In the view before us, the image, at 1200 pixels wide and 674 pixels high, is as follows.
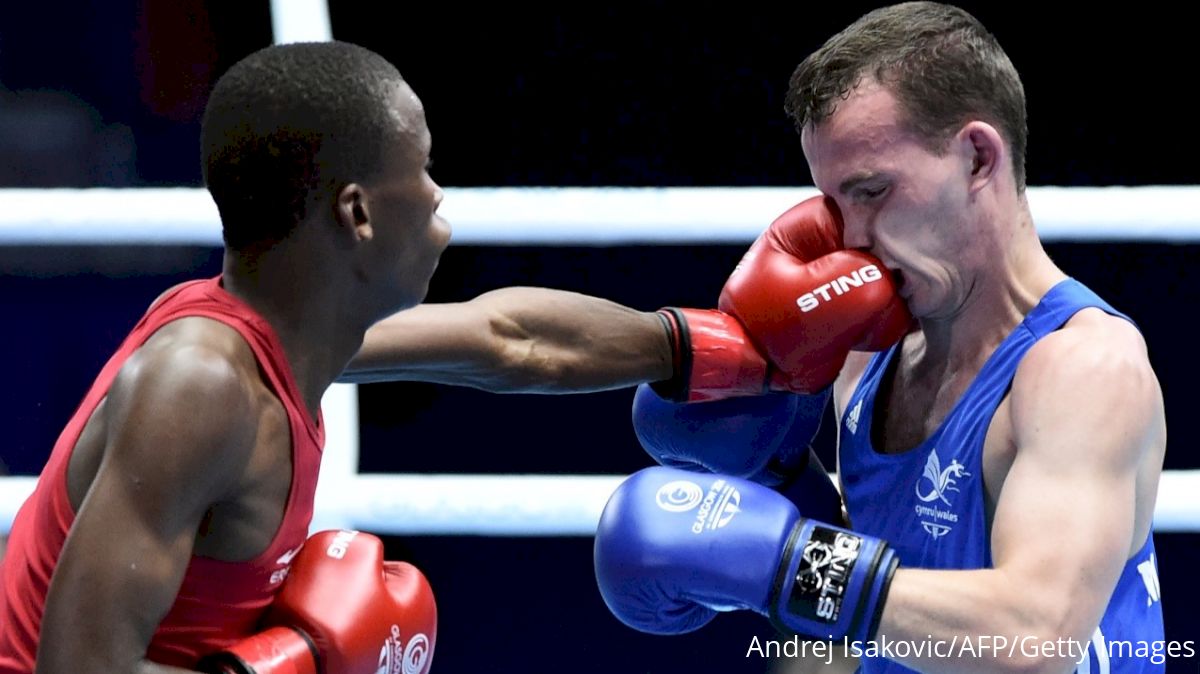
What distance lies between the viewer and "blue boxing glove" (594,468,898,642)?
5.58 ft

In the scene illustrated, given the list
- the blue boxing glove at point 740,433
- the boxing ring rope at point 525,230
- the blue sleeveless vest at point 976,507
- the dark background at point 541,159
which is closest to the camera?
the blue sleeveless vest at point 976,507

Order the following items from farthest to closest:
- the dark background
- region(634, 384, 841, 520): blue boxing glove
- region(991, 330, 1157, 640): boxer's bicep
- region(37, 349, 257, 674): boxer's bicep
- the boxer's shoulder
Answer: the dark background < region(634, 384, 841, 520): blue boxing glove < the boxer's shoulder < region(991, 330, 1157, 640): boxer's bicep < region(37, 349, 257, 674): boxer's bicep

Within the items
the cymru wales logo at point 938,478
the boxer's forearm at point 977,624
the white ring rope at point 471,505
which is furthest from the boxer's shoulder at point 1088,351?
the white ring rope at point 471,505

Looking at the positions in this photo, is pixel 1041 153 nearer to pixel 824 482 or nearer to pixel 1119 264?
pixel 1119 264

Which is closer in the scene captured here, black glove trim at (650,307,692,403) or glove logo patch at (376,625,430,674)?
glove logo patch at (376,625,430,674)

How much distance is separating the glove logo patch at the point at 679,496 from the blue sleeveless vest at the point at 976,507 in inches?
12.6

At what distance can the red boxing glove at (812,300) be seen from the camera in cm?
199

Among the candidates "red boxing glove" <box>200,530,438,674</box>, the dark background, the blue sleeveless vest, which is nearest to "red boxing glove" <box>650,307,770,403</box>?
the blue sleeveless vest

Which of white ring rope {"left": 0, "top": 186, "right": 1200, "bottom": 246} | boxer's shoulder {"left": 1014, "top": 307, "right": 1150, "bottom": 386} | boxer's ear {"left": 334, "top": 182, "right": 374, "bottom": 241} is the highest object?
boxer's ear {"left": 334, "top": 182, "right": 374, "bottom": 241}

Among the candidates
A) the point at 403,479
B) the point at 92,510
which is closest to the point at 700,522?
the point at 92,510

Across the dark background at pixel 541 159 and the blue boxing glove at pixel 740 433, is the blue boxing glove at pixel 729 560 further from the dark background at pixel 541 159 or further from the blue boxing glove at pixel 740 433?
the dark background at pixel 541 159

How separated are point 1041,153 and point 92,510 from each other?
7.74ft

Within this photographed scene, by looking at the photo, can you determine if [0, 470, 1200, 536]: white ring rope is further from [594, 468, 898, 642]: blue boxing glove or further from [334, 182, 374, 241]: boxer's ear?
[334, 182, 374, 241]: boxer's ear

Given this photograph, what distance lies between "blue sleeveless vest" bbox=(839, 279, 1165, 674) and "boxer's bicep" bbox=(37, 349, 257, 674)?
0.96 m
